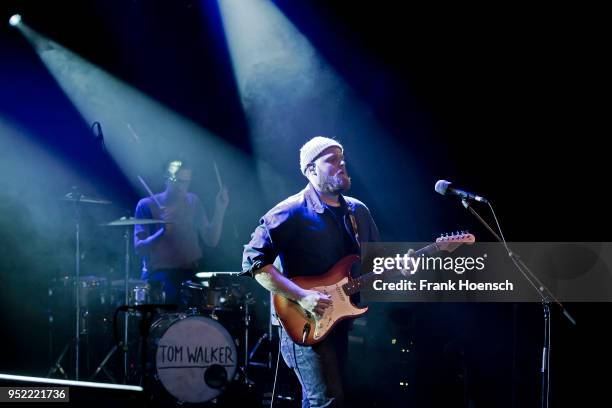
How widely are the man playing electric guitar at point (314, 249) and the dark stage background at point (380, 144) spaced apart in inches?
83.5

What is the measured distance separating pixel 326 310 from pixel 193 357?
120 inches

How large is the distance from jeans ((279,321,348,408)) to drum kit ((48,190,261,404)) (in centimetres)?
271

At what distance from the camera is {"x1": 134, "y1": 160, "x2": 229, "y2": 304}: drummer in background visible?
23.3 feet

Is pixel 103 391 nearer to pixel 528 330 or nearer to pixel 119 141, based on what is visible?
pixel 528 330

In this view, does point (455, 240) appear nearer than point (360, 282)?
No

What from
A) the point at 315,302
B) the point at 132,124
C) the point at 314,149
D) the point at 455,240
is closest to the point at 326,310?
the point at 315,302

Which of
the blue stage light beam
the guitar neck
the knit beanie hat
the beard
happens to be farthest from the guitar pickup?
the blue stage light beam

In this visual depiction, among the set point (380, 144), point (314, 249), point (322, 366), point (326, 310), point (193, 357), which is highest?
point (380, 144)

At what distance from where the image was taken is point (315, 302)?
3982mm

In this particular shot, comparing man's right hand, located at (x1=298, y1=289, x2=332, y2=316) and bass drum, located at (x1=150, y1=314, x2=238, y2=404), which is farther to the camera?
bass drum, located at (x1=150, y1=314, x2=238, y2=404)

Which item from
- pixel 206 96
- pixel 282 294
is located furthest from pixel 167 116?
pixel 282 294

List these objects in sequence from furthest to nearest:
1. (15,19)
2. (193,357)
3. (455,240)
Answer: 1. (15,19)
2. (193,357)
3. (455,240)

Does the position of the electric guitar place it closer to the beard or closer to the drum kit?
the beard

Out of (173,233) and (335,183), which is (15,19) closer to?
(173,233)
